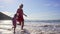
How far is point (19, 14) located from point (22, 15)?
128 millimetres

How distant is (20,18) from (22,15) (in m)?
0.15

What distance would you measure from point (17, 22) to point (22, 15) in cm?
35

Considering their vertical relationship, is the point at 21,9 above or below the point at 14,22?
above

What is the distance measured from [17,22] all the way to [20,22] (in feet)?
0.39

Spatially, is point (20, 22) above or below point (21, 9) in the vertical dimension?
below

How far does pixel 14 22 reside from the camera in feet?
23.8

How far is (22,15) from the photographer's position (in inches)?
299

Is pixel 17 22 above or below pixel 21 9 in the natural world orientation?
below

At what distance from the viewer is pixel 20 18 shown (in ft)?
24.7

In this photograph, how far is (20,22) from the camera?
768 cm

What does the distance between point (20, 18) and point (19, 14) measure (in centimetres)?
16

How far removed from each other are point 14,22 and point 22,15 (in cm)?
52

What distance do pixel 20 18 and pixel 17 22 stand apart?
0.26 m
